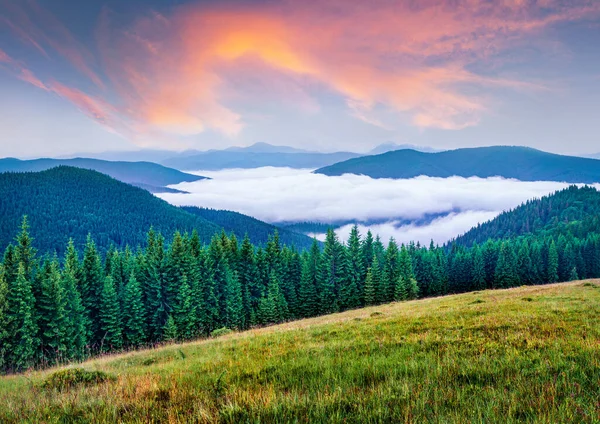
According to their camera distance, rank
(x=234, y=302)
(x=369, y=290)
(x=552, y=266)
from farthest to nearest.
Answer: (x=552, y=266) → (x=369, y=290) → (x=234, y=302)

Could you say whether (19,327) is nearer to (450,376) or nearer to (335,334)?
(335,334)

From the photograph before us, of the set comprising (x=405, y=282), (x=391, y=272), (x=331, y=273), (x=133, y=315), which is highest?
(x=331, y=273)

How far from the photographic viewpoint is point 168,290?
54.6 m

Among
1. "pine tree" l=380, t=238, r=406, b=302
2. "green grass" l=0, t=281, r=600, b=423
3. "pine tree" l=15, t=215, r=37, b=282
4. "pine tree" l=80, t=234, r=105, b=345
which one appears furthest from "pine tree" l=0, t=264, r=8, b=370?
"pine tree" l=380, t=238, r=406, b=302

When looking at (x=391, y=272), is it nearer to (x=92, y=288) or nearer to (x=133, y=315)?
(x=133, y=315)

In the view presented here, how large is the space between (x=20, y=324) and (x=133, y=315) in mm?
13879

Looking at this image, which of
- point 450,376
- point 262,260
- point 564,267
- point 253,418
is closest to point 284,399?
point 253,418

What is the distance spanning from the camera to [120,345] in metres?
47.3

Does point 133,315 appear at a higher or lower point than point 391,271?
lower

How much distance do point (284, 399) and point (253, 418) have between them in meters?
0.75

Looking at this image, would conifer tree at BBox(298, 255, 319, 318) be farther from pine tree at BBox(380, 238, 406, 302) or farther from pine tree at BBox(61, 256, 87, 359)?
pine tree at BBox(61, 256, 87, 359)

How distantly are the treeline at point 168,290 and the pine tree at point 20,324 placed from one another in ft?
0.36

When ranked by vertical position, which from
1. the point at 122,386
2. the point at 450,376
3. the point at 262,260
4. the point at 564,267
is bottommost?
the point at 564,267

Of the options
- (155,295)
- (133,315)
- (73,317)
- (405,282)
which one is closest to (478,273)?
(405,282)
